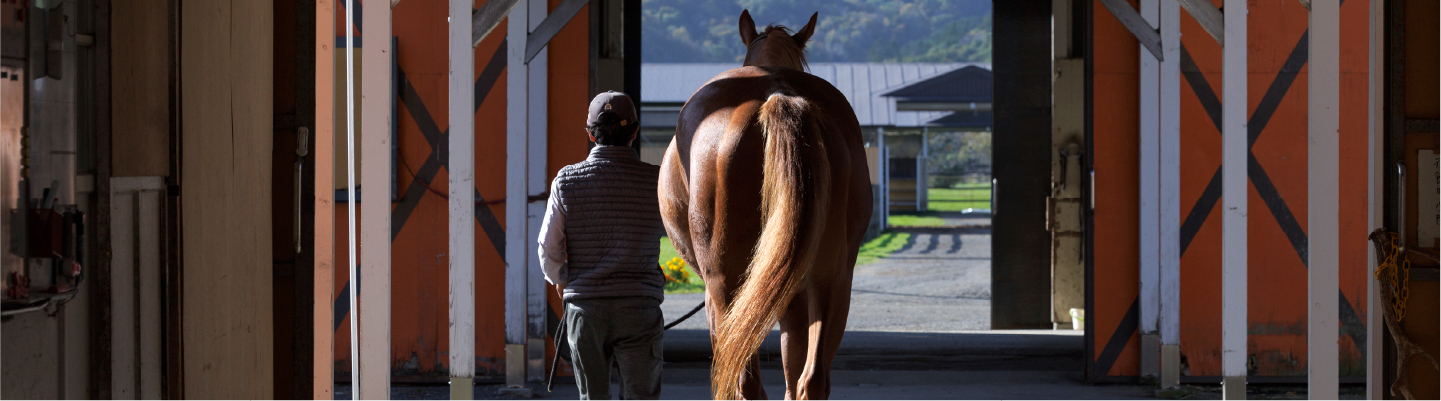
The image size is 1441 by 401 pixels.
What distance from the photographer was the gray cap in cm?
280

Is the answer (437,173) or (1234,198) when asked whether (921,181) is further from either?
(1234,198)

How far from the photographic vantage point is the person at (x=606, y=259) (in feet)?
8.96

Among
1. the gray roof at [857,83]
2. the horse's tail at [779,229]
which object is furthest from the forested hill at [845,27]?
the horse's tail at [779,229]

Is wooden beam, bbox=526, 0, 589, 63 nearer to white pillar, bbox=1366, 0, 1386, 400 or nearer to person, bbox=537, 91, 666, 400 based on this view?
person, bbox=537, 91, 666, 400

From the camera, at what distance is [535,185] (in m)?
5.26

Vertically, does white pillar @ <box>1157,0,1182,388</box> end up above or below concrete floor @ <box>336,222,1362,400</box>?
above

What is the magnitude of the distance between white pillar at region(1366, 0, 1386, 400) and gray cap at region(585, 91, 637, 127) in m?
2.01

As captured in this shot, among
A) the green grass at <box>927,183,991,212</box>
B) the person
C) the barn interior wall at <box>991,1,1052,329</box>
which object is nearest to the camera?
the person

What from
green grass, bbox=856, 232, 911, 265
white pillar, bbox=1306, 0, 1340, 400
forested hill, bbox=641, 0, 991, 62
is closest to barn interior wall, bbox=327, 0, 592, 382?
white pillar, bbox=1306, 0, 1340, 400

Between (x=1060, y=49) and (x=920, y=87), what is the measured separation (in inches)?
717

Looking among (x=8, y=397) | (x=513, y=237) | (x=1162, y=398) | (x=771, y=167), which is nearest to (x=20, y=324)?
(x=8, y=397)

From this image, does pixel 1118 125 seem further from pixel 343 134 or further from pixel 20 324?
pixel 20 324

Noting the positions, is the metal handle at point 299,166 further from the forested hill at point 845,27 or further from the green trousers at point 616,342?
the forested hill at point 845,27

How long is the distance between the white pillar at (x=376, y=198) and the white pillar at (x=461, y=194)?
86cm
